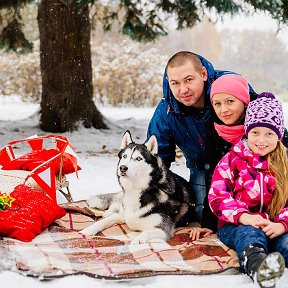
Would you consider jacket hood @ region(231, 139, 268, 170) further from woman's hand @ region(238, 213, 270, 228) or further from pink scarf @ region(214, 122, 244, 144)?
woman's hand @ region(238, 213, 270, 228)

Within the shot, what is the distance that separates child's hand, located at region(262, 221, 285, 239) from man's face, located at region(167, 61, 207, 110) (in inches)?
41.9

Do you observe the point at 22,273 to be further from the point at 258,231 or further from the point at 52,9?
the point at 52,9

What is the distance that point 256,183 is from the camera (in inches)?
119

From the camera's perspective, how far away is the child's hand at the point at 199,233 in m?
3.33

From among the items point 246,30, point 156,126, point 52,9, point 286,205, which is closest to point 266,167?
point 286,205

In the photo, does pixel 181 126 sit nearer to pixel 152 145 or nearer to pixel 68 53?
pixel 152 145

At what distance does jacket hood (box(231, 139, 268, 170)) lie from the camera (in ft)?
9.98

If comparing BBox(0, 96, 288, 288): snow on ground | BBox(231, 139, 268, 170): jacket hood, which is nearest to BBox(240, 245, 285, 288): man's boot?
BBox(0, 96, 288, 288): snow on ground

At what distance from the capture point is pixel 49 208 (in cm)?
352

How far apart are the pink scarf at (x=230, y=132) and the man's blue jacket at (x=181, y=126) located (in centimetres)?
28

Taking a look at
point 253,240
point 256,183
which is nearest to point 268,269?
point 253,240

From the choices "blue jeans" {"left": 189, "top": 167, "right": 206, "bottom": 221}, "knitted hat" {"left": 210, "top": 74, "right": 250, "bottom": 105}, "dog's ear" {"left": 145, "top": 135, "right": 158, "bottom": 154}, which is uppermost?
"knitted hat" {"left": 210, "top": 74, "right": 250, "bottom": 105}

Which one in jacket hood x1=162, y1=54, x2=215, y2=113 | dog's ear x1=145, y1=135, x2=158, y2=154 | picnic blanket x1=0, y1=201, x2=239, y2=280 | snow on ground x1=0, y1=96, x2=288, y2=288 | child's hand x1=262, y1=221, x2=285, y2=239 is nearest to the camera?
snow on ground x1=0, y1=96, x2=288, y2=288

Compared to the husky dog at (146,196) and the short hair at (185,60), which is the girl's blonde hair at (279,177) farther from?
the short hair at (185,60)
